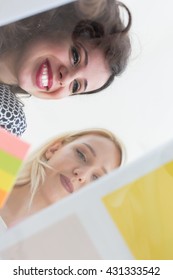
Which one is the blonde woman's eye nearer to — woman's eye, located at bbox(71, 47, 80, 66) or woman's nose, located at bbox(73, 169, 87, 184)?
woman's eye, located at bbox(71, 47, 80, 66)

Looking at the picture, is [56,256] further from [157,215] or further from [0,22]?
[0,22]

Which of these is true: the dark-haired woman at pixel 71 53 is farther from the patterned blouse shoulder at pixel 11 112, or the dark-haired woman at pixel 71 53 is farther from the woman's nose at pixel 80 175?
the woman's nose at pixel 80 175

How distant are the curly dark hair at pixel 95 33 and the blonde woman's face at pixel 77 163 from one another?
91mm

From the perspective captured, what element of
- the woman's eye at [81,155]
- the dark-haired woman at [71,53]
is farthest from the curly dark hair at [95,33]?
the woman's eye at [81,155]

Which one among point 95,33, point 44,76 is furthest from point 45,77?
point 95,33

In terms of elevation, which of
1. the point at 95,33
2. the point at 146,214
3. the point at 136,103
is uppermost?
the point at 95,33

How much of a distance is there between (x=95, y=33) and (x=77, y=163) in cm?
22

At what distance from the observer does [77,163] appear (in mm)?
896

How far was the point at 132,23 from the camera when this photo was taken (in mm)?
909

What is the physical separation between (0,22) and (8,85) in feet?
0.36

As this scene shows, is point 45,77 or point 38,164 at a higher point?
point 45,77

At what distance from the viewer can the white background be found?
89 centimetres

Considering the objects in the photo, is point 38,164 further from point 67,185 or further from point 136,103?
point 136,103

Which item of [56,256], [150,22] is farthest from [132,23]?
[56,256]
